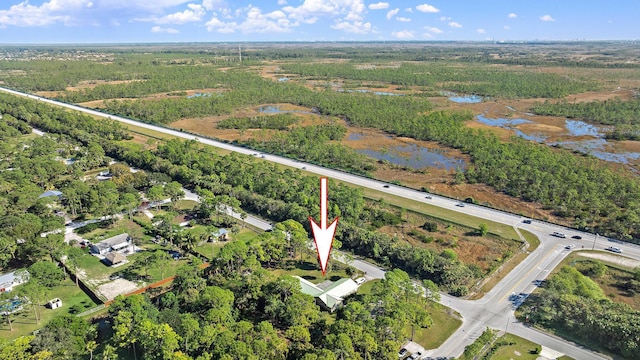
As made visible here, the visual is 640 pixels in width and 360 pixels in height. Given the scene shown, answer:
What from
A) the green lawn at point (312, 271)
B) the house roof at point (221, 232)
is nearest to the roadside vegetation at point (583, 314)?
the green lawn at point (312, 271)

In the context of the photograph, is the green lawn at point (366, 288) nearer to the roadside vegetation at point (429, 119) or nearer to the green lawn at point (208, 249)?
the green lawn at point (208, 249)

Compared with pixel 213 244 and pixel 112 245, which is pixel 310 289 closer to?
pixel 213 244

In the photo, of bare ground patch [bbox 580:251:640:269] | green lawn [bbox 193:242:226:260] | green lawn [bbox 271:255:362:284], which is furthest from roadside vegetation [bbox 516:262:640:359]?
green lawn [bbox 193:242:226:260]

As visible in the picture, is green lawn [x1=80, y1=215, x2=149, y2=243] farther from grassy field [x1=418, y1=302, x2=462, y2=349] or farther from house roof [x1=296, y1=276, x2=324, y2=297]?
grassy field [x1=418, y1=302, x2=462, y2=349]

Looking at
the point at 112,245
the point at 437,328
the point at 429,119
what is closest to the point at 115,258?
the point at 112,245

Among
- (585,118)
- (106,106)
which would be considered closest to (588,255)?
(585,118)

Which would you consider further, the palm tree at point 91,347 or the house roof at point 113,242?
the house roof at point 113,242

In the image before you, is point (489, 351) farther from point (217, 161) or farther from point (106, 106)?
point (106, 106)
